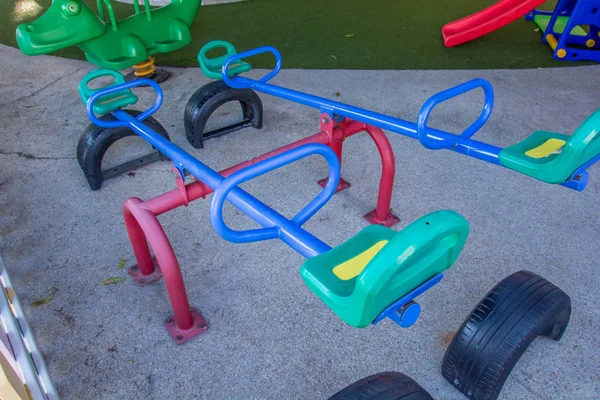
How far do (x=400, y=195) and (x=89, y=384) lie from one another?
188cm

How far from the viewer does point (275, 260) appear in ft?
7.77

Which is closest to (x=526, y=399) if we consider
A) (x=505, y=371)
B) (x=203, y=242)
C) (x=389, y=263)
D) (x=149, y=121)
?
(x=505, y=371)

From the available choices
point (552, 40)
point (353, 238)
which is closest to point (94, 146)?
point (353, 238)

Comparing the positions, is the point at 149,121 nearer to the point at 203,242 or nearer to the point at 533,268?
the point at 203,242

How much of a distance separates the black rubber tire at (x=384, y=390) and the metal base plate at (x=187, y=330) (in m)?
0.84

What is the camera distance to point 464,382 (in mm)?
1696

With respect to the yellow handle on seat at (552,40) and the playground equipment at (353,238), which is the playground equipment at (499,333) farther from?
the yellow handle on seat at (552,40)

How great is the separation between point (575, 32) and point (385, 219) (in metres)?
3.55

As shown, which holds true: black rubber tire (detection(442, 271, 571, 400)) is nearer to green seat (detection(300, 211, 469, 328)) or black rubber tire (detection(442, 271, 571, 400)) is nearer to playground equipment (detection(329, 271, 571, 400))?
playground equipment (detection(329, 271, 571, 400))

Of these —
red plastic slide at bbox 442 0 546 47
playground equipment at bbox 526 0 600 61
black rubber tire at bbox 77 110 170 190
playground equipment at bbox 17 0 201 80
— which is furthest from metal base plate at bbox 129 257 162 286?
playground equipment at bbox 526 0 600 61

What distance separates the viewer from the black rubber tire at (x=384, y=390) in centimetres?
133

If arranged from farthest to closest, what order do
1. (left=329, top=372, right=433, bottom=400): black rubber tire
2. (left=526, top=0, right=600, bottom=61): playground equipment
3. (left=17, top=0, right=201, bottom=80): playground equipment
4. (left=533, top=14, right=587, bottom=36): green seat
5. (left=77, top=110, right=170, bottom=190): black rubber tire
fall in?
(left=533, top=14, right=587, bottom=36): green seat < (left=526, top=0, right=600, bottom=61): playground equipment < (left=17, top=0, right=201, bottom=80): playground equipment < (left=77, top=110, right=170, bottom=190): black rubber tire < (left=329, top=372, right=433, bottom=400): black rubber tire

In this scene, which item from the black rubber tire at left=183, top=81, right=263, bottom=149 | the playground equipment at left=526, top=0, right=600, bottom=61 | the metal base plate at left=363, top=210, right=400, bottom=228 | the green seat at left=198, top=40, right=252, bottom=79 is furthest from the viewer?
the playground equipment at left=526, top=0, right=600, bottom=61

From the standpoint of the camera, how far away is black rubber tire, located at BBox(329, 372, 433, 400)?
52.5 inches
